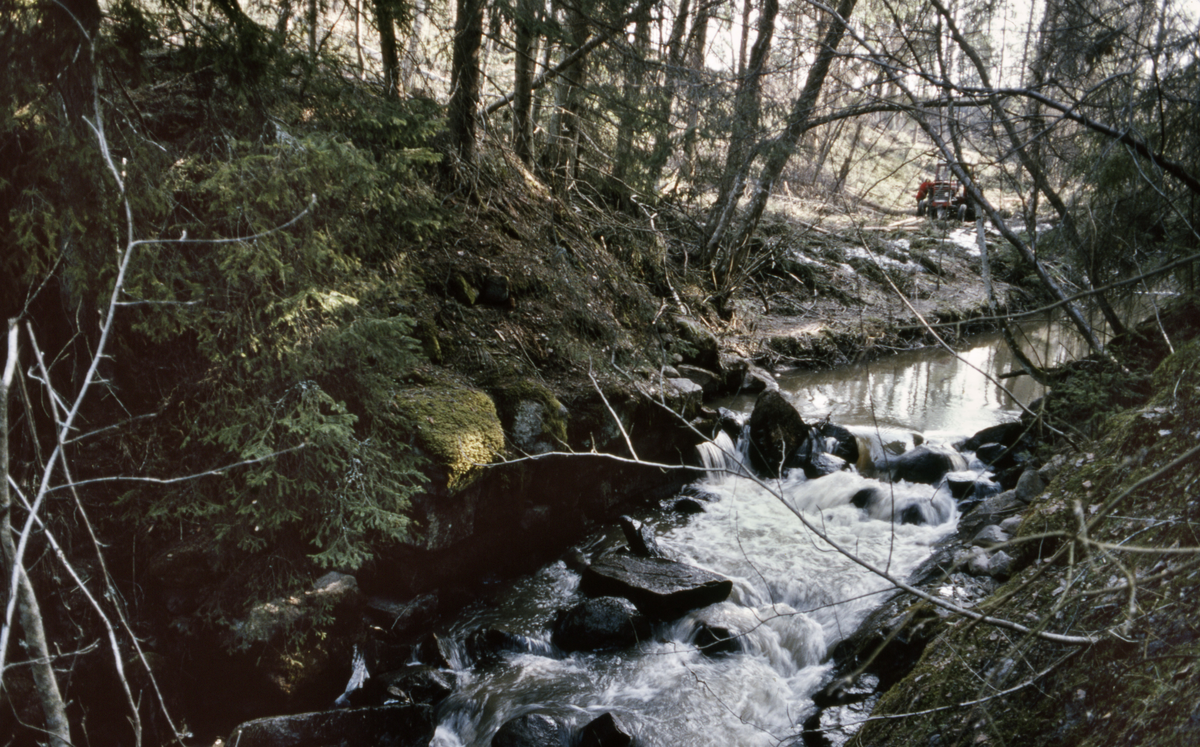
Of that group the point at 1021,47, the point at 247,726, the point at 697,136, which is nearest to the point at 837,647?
the point at 247,726

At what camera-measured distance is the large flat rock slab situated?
541 centimetres

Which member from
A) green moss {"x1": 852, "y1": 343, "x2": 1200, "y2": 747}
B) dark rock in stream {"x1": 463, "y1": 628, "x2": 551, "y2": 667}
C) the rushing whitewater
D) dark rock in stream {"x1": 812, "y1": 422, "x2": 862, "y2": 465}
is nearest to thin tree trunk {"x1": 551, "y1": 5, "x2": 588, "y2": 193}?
dark rock in stream {"x1": 812, "y1": 422, "x2": 862, "y2": 465}

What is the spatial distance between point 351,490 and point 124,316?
1.74 meters

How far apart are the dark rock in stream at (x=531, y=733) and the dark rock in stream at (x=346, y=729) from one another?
0.52 metres

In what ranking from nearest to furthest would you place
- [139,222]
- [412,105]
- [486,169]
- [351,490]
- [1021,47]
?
[139,222], [351,490], [1021,47], [412,105], [486,169]

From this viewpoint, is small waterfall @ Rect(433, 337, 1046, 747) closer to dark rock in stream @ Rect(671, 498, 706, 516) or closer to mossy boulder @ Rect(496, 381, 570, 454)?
dark rock in stream @ Rect(671, 498, 706, 516)

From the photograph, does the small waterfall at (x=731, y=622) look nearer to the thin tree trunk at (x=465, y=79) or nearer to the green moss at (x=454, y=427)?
the green moss at (x=454, y=427)

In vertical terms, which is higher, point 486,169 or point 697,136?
point 697,136

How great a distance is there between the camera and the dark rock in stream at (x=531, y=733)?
13.3 ft

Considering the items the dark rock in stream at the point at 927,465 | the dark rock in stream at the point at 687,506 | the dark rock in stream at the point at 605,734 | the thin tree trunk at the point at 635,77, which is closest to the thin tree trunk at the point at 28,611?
the dark rock in stream at the point at 605,734

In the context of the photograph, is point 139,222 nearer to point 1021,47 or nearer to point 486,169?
point 486,169

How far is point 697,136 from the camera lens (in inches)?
317

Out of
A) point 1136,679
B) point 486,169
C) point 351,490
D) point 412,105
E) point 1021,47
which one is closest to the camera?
Result: point 1136,679

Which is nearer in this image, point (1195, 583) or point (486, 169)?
point (1195, 583)
